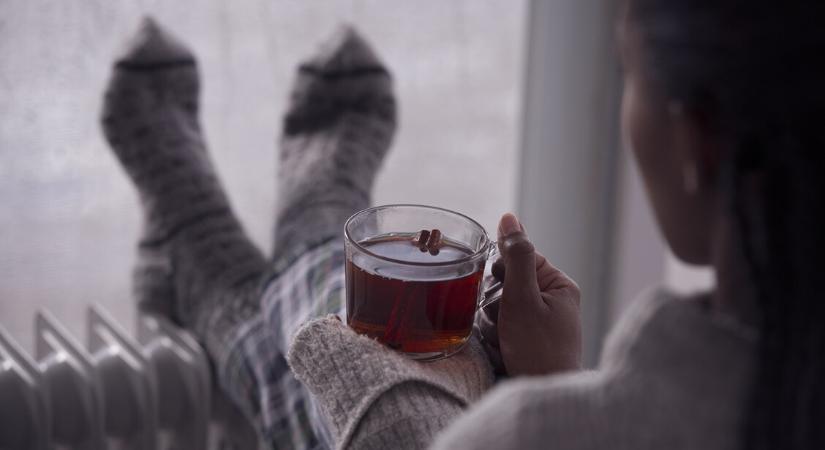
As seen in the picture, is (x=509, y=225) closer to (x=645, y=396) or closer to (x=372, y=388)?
(x=372, y=388)

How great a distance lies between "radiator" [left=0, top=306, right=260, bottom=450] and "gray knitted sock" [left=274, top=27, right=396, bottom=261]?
187 mm

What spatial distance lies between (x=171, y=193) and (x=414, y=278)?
2.13 ft

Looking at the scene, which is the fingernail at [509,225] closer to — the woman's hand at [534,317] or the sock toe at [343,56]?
the woman's hand at [534,317]

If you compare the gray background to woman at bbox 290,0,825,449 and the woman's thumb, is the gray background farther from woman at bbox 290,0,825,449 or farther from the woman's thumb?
woman at bbox 290,0,825,449

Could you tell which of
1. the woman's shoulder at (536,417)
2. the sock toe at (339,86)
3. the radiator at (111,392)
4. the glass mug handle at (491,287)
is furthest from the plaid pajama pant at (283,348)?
the woman's shoulder at (536,417)

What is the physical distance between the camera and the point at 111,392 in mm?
971

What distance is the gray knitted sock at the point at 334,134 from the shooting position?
44.4 inches

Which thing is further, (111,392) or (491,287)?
(111,392)

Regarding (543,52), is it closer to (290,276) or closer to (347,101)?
(347,101)

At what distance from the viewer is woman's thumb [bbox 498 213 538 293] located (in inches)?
23.0

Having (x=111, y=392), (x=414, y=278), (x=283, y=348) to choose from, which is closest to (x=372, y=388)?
(x=414, y=278)

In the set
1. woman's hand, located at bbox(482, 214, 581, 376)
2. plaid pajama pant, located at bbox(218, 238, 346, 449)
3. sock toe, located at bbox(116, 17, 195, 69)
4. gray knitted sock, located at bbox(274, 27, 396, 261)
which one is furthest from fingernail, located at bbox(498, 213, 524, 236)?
sock toe, located at bbox(116, 17, 195, 69)

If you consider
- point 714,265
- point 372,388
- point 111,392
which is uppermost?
point 714,265

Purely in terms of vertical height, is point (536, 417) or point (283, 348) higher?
point (536, 417)
